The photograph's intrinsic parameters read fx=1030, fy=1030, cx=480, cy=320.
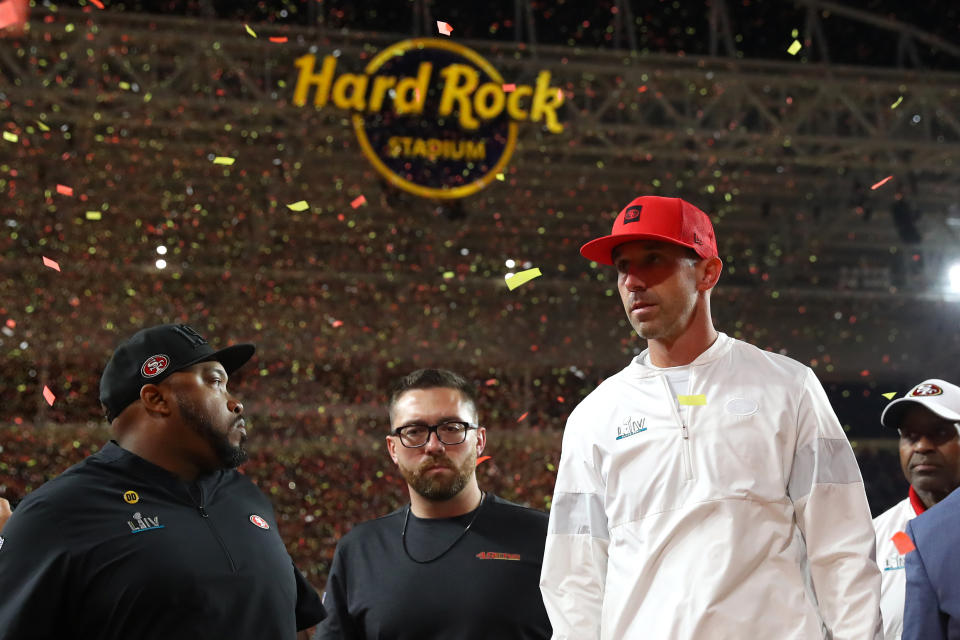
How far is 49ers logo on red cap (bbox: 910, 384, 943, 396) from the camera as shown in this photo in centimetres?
329

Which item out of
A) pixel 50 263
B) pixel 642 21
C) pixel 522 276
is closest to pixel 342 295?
pixel 522 276

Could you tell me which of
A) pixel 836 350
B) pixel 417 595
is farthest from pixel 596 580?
pixel 836 350

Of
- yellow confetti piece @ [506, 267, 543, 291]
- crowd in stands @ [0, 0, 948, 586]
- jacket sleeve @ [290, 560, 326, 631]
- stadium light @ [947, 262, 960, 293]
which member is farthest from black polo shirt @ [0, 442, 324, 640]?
stadium light @ [947, 262, 960, 293]

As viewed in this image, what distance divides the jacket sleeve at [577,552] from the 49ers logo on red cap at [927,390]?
1586 mm

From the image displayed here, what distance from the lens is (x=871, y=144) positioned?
1012cm

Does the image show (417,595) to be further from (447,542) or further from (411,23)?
(411,23)

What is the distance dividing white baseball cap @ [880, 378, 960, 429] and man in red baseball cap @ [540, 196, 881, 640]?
1330 mm

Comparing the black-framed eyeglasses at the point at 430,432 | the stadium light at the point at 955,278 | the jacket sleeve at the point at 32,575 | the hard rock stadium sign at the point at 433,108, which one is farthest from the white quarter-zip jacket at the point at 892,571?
the stadium light at the point at 955,278

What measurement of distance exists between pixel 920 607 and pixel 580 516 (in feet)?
2.27

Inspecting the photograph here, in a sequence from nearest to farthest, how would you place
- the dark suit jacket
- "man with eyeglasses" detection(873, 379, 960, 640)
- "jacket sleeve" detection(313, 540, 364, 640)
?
the dark suit jacket, "jacket sleeve" detection(313, 540, 364, 640), "man with eyeglasses" detection(873, 379, 960, 640)

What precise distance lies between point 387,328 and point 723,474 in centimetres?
1051

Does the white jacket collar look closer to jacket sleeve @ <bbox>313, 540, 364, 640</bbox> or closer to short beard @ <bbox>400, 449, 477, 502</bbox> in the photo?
short beard @ <bbox>400, 449, 477, 502</bbox>

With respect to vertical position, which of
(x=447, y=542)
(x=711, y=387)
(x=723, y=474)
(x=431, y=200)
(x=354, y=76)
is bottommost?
(x=447, y=542)

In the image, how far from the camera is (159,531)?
7.45 feet
